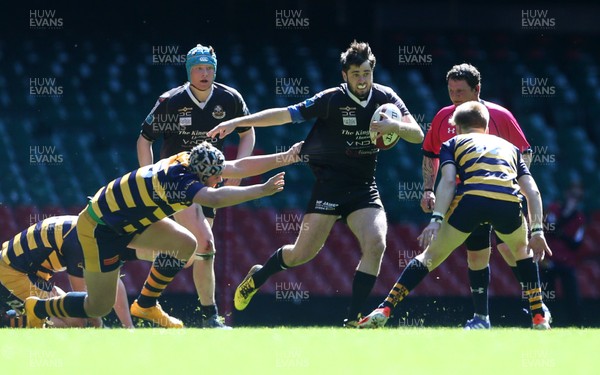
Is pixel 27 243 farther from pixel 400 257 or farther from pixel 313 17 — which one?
pixel 313 17

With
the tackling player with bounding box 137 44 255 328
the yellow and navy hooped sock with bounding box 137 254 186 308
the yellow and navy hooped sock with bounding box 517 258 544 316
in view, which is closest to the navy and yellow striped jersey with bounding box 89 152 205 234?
the yellow and navy hooped sock with bounding box 137 254 186 308

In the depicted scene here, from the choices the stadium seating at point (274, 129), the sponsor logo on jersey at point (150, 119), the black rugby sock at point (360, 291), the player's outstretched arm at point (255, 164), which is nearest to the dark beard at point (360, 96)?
the player's outstretched arm at point (255, 164)

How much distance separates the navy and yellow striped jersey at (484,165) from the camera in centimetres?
694

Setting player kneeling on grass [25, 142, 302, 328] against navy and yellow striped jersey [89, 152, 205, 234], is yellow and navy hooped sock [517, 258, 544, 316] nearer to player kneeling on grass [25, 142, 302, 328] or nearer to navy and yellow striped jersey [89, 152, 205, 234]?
player kneeling on grass [25, 142, 302, 328]

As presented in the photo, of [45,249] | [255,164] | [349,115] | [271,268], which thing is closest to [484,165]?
[349,115]

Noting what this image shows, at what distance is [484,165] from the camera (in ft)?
22.8

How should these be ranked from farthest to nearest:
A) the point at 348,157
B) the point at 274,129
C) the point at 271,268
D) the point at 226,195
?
the point at 274,129 < the point at 271,268 < the point at 348,157 < the point at 226,195

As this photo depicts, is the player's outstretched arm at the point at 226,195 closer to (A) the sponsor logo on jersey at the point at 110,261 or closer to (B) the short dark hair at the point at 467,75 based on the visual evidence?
(A) the sponsor logo on jersey at the point at 110,261
